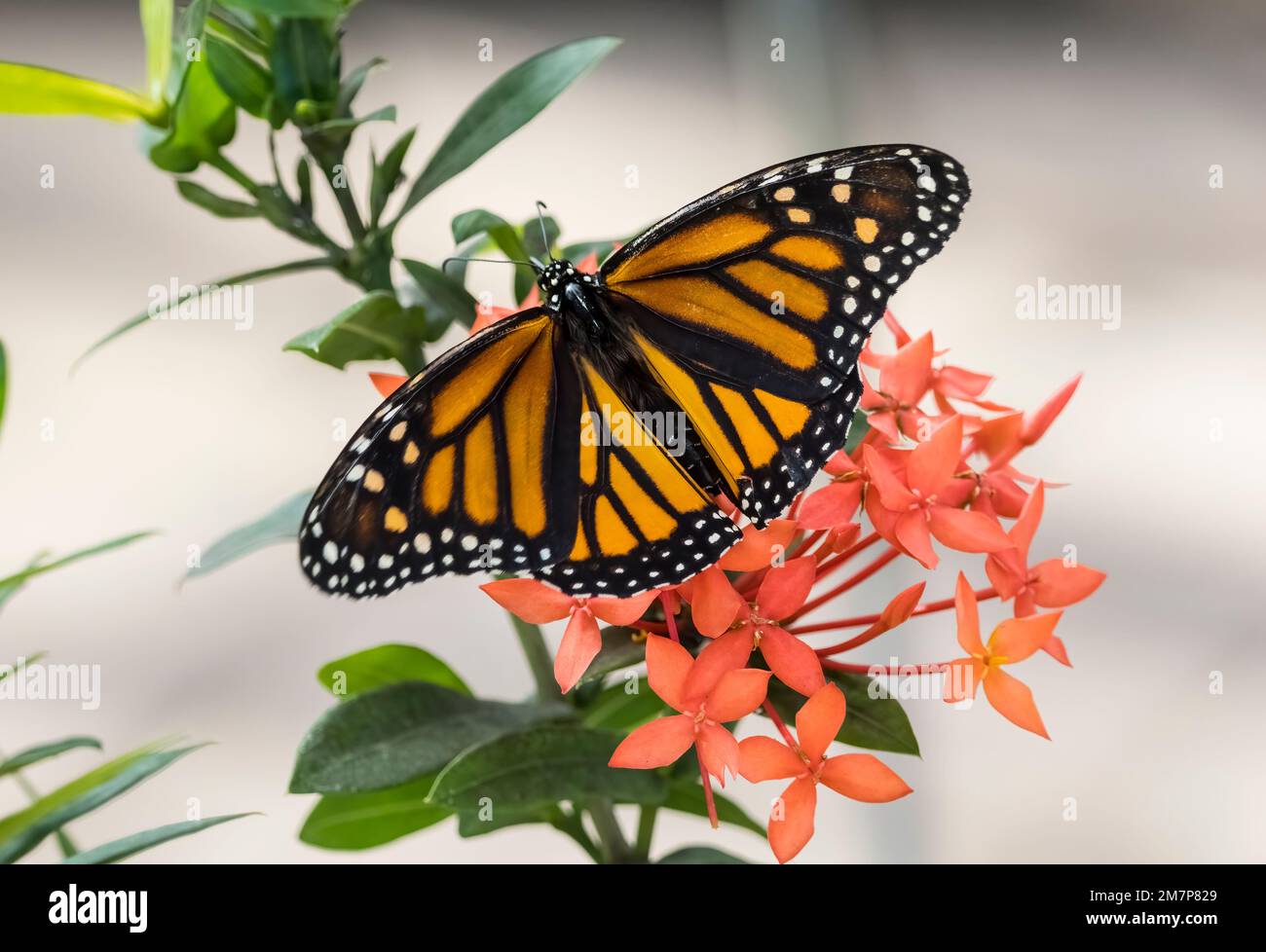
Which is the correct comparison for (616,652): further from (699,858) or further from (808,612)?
(699,858)

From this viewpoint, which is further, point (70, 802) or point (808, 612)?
point (70, 802)

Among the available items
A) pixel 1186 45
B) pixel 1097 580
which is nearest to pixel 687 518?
pixel 1097 580

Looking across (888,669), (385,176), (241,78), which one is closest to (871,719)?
(888,669)

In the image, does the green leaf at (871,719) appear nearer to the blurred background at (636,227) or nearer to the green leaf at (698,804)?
the green leaf at (698,804)

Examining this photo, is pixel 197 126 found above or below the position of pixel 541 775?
above

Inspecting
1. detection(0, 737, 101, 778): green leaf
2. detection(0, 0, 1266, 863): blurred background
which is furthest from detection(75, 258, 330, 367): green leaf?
detection(0, 0, 1266, 863): blurred background

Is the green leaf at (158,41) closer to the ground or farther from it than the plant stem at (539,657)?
farther from it

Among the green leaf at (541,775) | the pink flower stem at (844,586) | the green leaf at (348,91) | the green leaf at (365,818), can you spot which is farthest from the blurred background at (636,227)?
the pink flower stem at (844,586)

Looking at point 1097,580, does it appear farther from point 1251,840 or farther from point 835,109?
point 835,109

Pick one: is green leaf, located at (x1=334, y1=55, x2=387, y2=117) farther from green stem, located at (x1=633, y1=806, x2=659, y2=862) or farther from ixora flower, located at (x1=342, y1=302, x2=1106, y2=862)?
green stem, located at (x1=633, y1=806, x2=659, y2=862)
